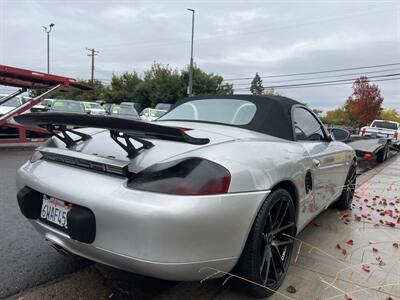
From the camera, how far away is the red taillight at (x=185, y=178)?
1.74 meters

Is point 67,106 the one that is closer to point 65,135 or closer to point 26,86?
point 26,86

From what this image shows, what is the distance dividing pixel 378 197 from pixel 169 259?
4.87 meters

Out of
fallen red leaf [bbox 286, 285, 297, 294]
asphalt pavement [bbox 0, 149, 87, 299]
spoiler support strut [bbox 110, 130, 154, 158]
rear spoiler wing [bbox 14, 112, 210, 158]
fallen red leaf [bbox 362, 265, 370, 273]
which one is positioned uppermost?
rear spoiler wing [bbox 14, 112, 210, 158]

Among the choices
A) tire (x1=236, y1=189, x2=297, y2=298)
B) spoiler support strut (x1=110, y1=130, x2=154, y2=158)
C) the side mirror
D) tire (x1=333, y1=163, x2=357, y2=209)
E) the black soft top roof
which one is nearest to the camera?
spoiler support strut (x1=110, y1=130, x2=154, y2=158)

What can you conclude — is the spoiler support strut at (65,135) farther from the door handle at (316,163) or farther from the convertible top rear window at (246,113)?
the door handle at (316,163)

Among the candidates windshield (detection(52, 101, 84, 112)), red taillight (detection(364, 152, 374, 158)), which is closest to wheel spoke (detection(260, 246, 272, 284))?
red taillight (detection(364, 152, 374, 158))

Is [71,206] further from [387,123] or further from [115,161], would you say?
[387,123]

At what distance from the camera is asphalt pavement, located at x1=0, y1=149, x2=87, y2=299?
241 cm

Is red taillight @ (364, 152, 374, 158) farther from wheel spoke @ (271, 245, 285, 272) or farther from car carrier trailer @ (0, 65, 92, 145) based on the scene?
car carrier trailer @ (0, 65, 92, 145)

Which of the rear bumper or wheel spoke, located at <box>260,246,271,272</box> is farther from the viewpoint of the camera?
wheel spoke, located at <box>260,246,271,272</box>

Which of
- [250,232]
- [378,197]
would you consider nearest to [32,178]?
[250,232]

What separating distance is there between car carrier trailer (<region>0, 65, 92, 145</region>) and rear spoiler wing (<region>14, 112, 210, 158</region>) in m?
7.62

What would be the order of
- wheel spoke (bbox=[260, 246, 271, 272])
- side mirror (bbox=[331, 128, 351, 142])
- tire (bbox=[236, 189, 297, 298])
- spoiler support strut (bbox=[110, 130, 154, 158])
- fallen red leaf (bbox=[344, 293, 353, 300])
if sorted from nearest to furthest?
1. spoiler support strut (bbox=[110, 130, 154, 158])
2. tire (bbox=[236, 189, 297, 298])
3. wheel spoke (bbox=[260, 246, 271, 272])
4. fallen red leaf (bbox=[344, 293, 353, 300])
5. side mirror (bbox=[331, 128, 351, 142])

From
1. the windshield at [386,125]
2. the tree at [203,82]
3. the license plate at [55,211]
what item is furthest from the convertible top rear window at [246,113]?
the tree at [203,82]
